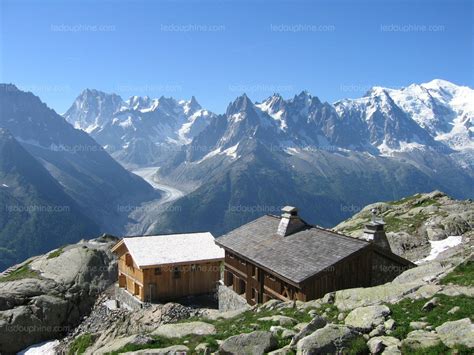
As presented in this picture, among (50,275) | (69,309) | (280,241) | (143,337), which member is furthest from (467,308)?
(50,275)

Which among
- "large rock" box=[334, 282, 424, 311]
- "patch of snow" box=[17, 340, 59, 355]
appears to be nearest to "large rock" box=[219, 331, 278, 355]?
"large rock" box=[334, 282, 424, 311]

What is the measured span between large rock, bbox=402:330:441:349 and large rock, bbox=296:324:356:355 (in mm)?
1967

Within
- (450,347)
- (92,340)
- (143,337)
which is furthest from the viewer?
(92,340)

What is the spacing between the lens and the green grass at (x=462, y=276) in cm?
2192

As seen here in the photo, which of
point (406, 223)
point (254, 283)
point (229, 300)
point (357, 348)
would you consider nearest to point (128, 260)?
point (229, 300)

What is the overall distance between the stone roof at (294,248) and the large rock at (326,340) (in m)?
12.1

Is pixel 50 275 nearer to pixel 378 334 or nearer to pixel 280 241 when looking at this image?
pixel 280 241

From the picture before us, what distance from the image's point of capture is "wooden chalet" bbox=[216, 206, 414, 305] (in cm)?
3030

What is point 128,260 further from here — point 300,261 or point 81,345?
point 300,261

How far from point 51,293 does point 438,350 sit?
1669 inches

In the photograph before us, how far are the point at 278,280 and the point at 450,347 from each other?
726 inches

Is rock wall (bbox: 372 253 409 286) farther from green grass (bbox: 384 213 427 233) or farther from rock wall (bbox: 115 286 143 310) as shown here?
rock wall (bbox: 115 286 143 310)

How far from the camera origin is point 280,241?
119ft

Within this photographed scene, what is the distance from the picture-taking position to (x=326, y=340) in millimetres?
16297
